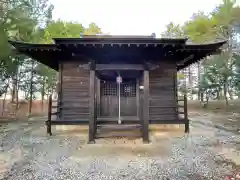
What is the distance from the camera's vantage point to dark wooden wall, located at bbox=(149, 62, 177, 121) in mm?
7639

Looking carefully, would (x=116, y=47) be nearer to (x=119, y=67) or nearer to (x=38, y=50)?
(x=119, y=67)

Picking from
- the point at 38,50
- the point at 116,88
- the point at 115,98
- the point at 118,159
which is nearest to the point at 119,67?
the point at 116,88

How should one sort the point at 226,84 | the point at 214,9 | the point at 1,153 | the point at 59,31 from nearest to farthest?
the point at 1,153
the point at 226,84
the point at 214,9
the point at 59,31

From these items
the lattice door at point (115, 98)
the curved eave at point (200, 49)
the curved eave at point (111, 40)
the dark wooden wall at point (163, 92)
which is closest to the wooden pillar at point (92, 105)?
the curved eave at point (111, 40)

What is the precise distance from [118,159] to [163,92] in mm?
4155

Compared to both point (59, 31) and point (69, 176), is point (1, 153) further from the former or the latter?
point (59, 31)

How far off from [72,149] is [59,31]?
16.1 metres

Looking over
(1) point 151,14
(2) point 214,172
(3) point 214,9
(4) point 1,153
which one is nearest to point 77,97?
(4) point 1,153

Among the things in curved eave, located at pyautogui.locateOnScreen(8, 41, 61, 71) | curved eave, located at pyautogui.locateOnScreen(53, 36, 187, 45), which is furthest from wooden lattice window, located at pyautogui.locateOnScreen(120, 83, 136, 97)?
curved eave, located at pyautogui.locateOnScreen(8, 41, 61, 71)

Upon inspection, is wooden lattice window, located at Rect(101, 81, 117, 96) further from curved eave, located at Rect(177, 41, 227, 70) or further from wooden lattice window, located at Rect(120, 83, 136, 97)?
curved eave, located at Rect(177, 41, 227, 70)

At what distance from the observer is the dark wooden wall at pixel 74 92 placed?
7.57 metres

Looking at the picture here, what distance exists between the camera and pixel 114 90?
7.91m

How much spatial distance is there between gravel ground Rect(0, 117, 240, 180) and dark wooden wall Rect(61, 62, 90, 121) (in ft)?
4.89

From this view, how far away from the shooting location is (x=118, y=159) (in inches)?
168
